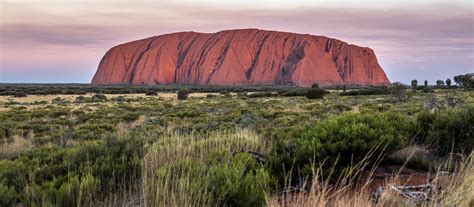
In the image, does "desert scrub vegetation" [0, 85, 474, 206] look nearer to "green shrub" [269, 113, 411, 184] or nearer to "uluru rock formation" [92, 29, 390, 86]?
"green shrub" [269, 113, 411, 184]

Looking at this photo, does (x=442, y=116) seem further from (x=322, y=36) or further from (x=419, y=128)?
(x=322, y=36)

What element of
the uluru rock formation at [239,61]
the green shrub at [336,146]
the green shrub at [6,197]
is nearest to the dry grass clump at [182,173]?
the green shrub at [336,146]

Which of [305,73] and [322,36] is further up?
[322,36]

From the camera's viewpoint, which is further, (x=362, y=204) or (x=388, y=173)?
(x=388, y=173)

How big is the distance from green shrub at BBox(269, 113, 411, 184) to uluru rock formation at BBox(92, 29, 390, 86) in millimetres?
143022

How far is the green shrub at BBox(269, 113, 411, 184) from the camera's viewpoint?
250 inches

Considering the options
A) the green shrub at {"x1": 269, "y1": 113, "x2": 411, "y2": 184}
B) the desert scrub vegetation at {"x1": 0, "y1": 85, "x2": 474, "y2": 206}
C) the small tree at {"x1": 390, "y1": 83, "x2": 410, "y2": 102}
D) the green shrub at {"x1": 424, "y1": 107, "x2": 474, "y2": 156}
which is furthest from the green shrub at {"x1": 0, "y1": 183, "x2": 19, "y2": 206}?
the small tree at {"x1": 390, "y1": 83, "x2": 410, "y2": 102}

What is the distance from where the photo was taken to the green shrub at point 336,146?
6348mm

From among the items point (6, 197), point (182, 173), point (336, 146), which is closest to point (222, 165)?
point (182, 173)

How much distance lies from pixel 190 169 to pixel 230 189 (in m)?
0.73

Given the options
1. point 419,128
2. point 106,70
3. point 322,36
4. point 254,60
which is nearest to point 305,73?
point 254,60

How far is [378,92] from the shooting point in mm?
62906

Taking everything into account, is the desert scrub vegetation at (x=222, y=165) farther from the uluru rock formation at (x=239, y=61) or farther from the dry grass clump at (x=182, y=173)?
the uluru rock formation at (x=239, y=61)

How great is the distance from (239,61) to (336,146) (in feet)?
516
